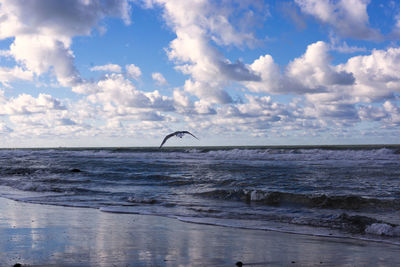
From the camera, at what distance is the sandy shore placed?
16.3ft

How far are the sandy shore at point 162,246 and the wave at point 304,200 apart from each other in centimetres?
386

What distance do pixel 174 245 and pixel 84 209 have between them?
4645 millimetres

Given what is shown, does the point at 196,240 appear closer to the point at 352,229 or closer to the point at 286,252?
the point at 286,252

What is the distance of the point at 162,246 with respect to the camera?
5.76m

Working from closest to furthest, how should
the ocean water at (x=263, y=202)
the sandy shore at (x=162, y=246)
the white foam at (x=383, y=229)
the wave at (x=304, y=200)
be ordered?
the sandy shore at (x=162, y=246) < the white foam at (x=383, y=229) < the ocean water at (x=263, y=202) < the wave at (x=304, y=200)

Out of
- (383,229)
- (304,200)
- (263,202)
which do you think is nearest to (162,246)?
(383,229)

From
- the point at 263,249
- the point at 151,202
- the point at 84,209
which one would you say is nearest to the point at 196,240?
the point at 263,249

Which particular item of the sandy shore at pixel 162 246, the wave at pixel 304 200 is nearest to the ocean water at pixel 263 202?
the wave at pixel 304 200

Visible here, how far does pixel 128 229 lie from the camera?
7.10 meters

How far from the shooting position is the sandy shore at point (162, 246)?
16.3ft

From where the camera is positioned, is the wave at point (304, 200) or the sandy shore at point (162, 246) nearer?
the sandy shore at point (162, 246)

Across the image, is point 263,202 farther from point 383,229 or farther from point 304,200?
point 383,229

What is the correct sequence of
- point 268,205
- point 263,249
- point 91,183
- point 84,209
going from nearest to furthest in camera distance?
point 263,249, point 84,209, point 268,205, point 91,183

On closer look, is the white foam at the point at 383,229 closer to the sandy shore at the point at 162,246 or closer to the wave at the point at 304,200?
the sandy shore at the point at 162,246
